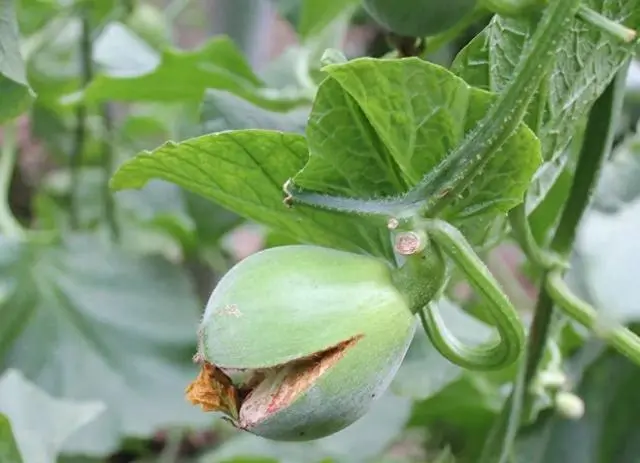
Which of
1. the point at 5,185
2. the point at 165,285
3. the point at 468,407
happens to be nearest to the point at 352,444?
the point at 468,407

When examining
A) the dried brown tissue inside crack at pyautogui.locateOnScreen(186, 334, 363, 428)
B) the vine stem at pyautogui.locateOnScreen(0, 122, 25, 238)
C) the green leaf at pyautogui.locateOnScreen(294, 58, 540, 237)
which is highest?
the green leaf at pyautogui.locateOnScreen(294, 58, 540, 237)

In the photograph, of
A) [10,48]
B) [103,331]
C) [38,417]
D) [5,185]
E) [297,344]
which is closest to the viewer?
[297,344]

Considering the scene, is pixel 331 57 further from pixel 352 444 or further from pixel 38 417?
pixel 352 444

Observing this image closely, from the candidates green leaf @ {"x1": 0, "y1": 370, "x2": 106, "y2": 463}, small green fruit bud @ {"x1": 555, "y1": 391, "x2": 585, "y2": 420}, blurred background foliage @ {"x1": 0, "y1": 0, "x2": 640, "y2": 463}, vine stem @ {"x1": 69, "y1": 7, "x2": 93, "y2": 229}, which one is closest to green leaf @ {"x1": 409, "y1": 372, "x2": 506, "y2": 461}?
blurred background foliage @ {"x1": 0, "y1": 0, "x2": 640, "y2": 463}

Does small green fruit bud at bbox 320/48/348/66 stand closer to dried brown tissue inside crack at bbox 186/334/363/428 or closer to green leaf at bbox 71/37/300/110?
dried brown tissue inside crack at bbox 186/334/363/428

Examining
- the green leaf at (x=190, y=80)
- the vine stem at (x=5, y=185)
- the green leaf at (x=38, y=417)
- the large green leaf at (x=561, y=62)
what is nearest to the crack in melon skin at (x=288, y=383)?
the large green leaf at (x=561, y=62)
